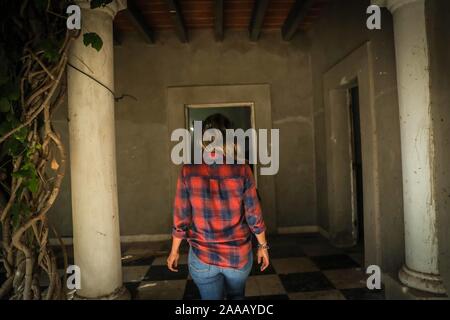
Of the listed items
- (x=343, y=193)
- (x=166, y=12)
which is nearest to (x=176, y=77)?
(x=166, y=12)

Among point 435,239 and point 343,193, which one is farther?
point 343,193

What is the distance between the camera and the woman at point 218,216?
157 cm

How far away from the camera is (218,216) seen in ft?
5.15

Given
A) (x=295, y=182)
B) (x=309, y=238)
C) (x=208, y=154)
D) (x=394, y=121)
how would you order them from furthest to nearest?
(x=295, y=182)
(x=309, y=238)
(x=394, y=121)
(x=208, y=154)

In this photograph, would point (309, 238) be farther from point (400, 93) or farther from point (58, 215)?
point (58, 215)

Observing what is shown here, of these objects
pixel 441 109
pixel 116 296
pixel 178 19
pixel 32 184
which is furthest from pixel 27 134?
pixel 441 109

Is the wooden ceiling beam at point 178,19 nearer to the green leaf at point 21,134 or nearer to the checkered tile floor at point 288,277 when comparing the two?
the green leaf at point 21,134

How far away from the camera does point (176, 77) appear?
193 inches

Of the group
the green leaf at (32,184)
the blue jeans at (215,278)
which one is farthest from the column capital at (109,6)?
the blue jeans at (215,278)

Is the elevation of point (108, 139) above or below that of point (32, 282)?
above

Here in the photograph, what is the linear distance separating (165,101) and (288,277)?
3.14 m

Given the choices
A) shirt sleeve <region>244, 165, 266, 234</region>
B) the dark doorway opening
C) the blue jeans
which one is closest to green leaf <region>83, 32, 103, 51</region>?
shirt sleeve <region>244, 165, 266, 234</region>

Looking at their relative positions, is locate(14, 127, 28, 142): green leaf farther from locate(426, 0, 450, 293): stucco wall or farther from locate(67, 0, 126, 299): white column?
locate(426, 0, 450, 293): stucco wall

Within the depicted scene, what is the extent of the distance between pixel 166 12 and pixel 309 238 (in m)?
3.79
